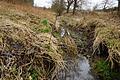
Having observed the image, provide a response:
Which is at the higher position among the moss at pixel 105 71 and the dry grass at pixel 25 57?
the dry grass at pixel 25 57

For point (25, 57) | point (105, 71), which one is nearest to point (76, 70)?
point (105, 71)

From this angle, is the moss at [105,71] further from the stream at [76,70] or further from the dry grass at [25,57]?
the dry grass at [25,57]

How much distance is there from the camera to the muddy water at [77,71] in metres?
4.43

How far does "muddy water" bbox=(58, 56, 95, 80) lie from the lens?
14.5ft

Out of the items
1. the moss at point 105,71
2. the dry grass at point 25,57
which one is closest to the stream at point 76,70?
the moss at point 105,71

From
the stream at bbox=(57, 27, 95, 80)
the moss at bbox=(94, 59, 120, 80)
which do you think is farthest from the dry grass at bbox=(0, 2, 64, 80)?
the moss at bbox=(94, 59, 120, 80)

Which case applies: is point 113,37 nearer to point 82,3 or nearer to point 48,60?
point 48,60

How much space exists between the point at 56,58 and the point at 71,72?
2.11 ft

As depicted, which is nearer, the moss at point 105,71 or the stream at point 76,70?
the stream at point 76,70

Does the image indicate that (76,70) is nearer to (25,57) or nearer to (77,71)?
(77,71)

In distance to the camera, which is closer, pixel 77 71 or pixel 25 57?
pixel 25 57

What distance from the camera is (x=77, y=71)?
4.81m

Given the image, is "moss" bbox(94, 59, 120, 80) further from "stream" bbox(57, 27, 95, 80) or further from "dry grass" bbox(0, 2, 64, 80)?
"dry grass" bbox(0, 2, 64, 80)

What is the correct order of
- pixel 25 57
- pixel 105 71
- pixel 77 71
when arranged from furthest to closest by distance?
pixel 105 71 < pixel 77 71 < pixel 25 57
